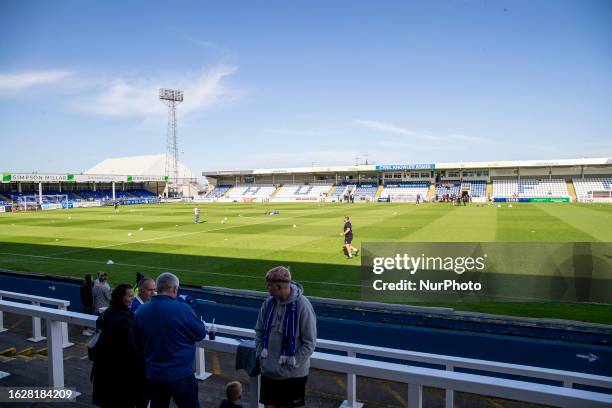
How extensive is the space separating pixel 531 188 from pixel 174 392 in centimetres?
6909

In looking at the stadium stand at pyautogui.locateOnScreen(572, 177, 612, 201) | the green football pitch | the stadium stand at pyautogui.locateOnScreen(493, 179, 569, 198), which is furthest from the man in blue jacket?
the stadium stand at pyautogui.locateOnScreen(572, 177, 612, 201)

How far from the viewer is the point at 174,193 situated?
279ft

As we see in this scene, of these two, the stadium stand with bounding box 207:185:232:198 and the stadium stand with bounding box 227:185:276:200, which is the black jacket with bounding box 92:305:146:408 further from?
the stadium stand with bounding box 207:185:232:198

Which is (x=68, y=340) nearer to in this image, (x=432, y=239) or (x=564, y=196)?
(x=432, y=239)

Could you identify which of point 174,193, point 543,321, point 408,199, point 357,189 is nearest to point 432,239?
point 543,321

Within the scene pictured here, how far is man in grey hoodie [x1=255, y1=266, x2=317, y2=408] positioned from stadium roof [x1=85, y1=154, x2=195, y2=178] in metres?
102

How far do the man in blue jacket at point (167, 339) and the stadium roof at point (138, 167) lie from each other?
10147 centimetres

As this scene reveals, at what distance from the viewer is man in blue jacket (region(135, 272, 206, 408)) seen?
3303 millimetres

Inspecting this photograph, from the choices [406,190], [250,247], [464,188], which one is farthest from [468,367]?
[464,188]

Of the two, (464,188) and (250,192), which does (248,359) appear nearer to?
(464,188)

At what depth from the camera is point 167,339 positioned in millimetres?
3299

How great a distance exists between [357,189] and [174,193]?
36980mm

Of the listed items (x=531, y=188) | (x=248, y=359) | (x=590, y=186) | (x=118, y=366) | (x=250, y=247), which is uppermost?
(x=590, y=186)

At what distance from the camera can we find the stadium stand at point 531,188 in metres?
61.0
